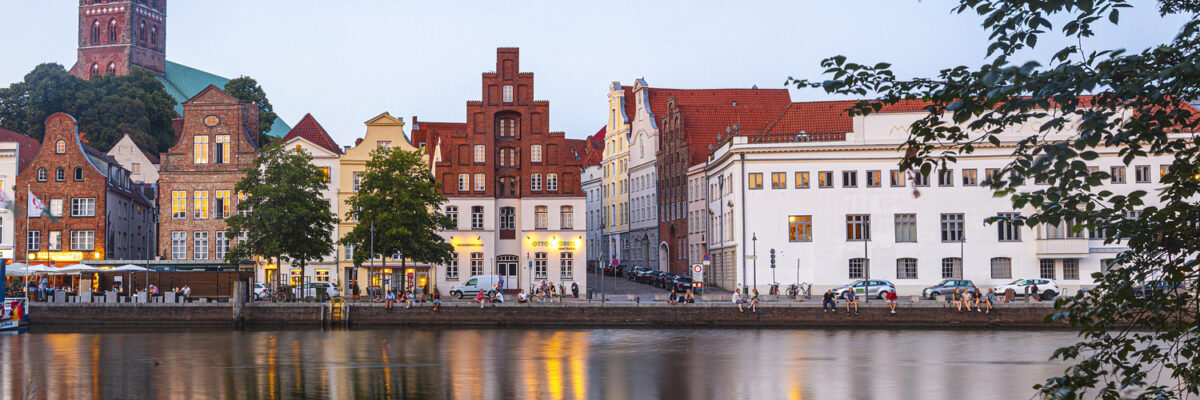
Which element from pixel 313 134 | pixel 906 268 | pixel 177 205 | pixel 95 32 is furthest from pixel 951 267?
pixel 95 32

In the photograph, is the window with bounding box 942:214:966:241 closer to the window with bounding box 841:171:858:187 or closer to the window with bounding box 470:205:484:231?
the window with bounding box 841:171:858:187

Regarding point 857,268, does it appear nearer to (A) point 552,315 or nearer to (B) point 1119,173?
(B) point 1119,173

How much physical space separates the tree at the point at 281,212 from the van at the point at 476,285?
9979 millimetres

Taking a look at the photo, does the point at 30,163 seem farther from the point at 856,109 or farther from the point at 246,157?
the point at 856,109

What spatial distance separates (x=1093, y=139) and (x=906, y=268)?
76.0 meters

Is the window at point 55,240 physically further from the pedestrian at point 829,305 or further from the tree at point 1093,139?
the tree at point 1093,139

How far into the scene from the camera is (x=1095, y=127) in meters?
8.74

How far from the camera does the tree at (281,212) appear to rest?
237 feet

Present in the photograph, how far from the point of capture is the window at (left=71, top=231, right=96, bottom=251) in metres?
88.4

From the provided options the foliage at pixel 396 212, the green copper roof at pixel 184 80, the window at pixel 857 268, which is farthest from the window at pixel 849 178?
the green copper roof at pixel 184 80

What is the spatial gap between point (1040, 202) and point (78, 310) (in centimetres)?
6735

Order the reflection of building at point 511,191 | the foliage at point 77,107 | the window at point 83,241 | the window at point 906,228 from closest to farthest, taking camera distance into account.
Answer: the window at point 906,228
the reflection of building at point 511,191
the window at point 83,241
the foliage at point 77,107

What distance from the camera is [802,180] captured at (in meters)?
82.8

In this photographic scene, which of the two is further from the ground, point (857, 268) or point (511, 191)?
point (511, 191)
